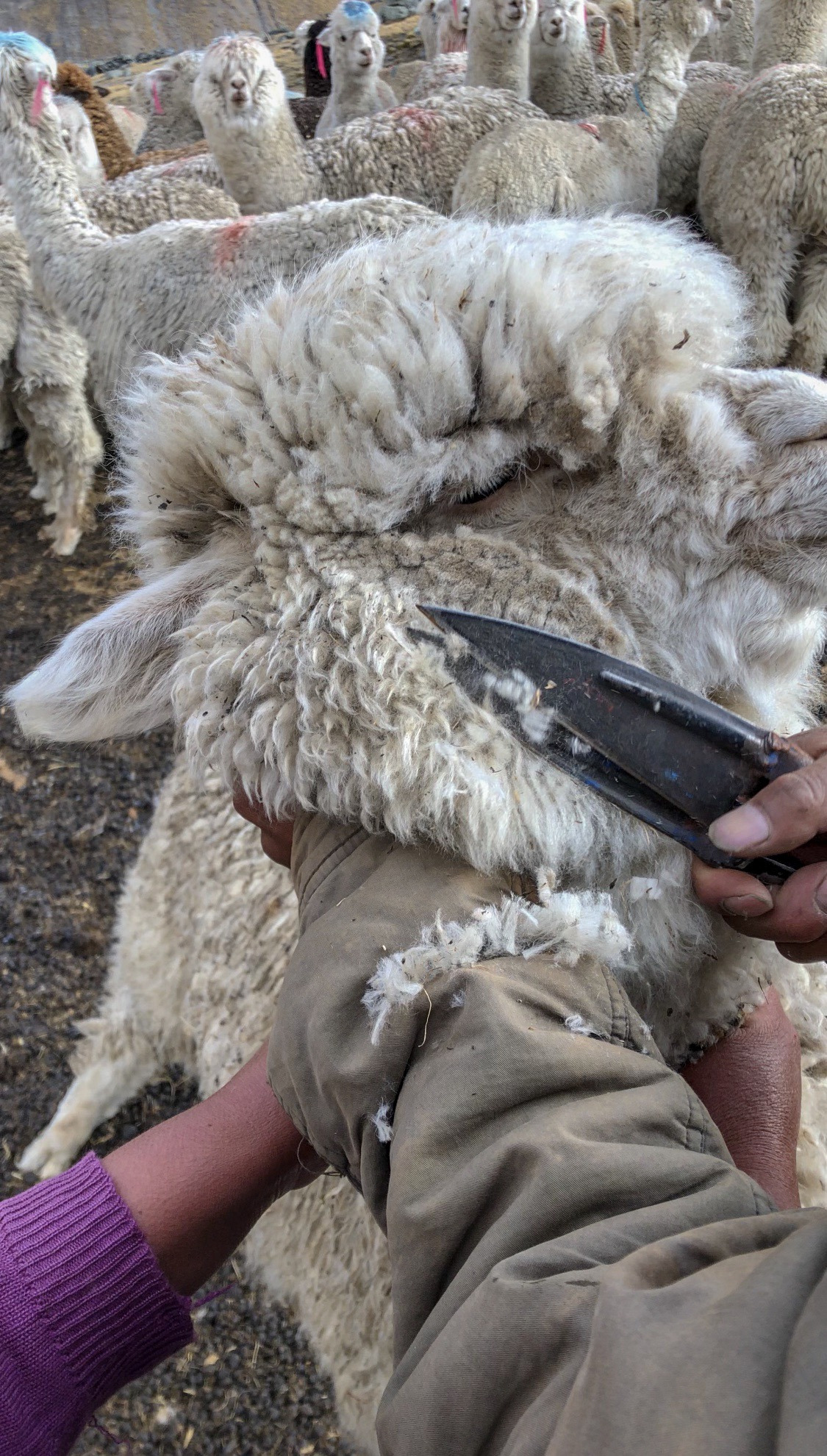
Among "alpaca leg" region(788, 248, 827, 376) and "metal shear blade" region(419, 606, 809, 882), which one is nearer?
"metal shear blade" region(419, 606, 809, 882)

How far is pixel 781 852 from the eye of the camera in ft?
3.37

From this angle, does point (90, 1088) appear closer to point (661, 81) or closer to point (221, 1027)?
point (221, 1027)

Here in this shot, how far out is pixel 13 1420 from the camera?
119cm

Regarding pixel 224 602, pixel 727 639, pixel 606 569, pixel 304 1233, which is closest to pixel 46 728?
pixel 224 602

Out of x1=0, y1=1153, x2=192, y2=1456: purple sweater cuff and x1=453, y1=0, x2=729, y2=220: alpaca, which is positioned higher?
x1=453, y1=0, x2=729, y2=220: alpaca

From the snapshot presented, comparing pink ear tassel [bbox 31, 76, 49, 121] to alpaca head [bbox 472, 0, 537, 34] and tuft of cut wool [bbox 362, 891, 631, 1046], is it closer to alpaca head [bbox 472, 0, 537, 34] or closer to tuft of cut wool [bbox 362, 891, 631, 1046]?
alpaca head [bbox 472, 0, 537, 34]

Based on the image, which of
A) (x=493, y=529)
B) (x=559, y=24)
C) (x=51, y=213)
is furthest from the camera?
(x=559, y=24)

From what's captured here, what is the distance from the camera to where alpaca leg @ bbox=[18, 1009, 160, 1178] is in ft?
10.1

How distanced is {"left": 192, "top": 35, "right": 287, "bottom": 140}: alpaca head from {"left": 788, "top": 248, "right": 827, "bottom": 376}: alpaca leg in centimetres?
364

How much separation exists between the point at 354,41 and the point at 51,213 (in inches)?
160

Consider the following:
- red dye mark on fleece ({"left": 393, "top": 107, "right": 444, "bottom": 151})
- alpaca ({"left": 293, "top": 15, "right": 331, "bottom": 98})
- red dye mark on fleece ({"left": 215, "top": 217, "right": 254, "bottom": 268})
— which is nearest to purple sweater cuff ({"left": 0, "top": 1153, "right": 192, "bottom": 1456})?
red dye mark on fleece ({"left": 215, "top": 217, "right": 254, "bottom": 268})

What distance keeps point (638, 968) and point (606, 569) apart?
0.56 m

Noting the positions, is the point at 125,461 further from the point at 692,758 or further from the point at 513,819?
the point at 692,758

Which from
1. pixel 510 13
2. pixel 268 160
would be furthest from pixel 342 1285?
pixel 510 13
